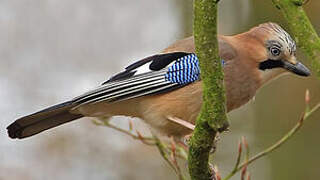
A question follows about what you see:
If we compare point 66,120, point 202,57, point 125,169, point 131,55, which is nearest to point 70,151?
point 125,169

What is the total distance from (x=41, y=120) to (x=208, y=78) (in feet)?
4.77

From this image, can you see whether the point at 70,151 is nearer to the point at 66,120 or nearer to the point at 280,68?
the point at 66,120

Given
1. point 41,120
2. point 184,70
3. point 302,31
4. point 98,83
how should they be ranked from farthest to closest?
Answer: point 98,83, point 184,70, point 41,120, point 302,31

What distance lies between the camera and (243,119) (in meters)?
6.23

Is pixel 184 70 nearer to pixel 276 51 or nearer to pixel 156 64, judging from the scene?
pixel 156 64

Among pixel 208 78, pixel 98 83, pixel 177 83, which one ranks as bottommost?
pixel 98 83

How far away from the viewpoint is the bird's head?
3.75 metres

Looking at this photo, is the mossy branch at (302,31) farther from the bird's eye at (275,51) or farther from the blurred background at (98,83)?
the blurred background at (98,83)

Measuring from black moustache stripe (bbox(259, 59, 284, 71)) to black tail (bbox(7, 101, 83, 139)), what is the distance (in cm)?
89

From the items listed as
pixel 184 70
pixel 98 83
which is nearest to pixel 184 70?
pixel 184 70

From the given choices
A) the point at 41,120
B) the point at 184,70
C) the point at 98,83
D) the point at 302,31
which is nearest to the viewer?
the point at 302,31

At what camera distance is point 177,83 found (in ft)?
12.8

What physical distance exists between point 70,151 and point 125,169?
1.41ft

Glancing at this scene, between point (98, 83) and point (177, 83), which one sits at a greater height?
point (177, 83)
